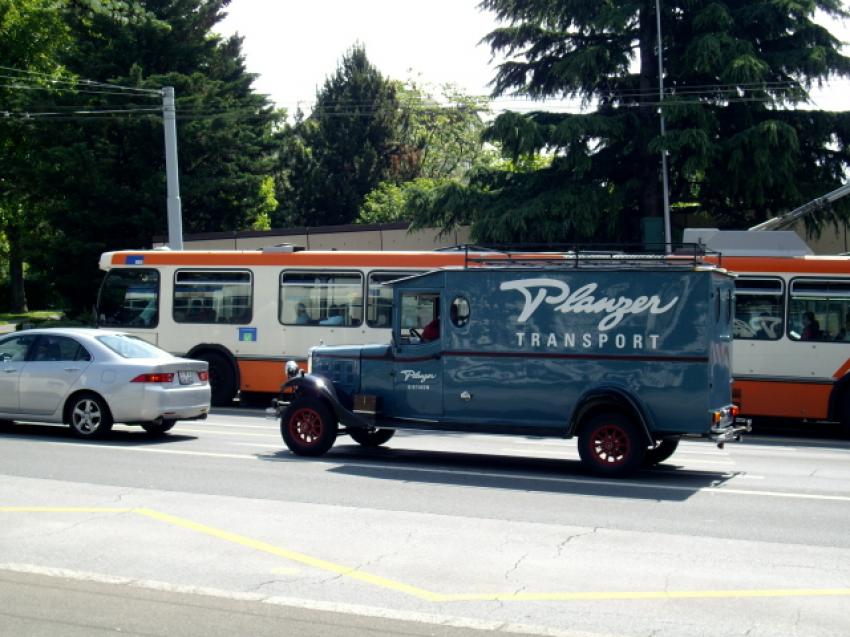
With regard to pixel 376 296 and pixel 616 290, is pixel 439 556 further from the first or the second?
pixel 376 296

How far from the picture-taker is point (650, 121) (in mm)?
30156

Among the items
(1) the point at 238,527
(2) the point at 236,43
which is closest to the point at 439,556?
(1) the point at 238,527

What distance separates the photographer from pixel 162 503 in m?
10.5

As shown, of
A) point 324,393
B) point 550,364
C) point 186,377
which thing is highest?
point 550,364

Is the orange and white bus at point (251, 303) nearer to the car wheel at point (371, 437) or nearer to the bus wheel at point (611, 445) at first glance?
the car wheel at point (371, 437)

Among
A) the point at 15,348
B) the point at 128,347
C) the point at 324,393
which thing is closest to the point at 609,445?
the point at 324,393

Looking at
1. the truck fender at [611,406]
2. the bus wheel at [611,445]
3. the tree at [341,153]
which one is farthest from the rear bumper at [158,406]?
the tree at [341,153]

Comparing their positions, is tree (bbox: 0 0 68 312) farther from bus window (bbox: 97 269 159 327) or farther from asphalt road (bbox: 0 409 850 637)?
asphalt road (bbox: 0 409 850 637)

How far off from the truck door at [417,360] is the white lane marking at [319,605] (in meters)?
6.52

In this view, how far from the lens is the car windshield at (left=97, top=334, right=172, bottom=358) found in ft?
51.2

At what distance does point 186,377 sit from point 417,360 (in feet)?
12.3

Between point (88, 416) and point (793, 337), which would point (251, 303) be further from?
point (793, 337)

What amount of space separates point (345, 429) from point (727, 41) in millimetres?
18092

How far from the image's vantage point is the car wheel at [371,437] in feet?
49.1
